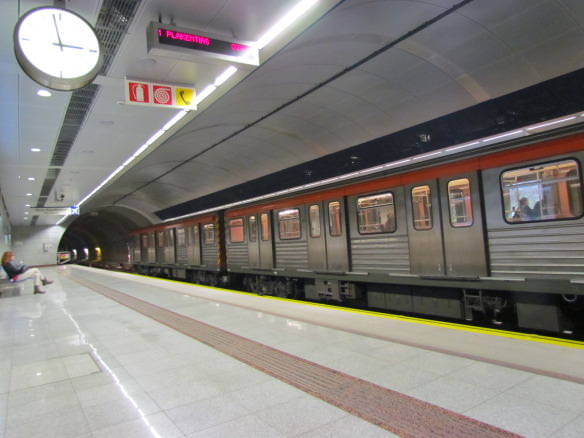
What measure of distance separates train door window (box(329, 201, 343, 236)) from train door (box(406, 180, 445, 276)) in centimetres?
169

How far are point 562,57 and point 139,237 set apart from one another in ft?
73.2

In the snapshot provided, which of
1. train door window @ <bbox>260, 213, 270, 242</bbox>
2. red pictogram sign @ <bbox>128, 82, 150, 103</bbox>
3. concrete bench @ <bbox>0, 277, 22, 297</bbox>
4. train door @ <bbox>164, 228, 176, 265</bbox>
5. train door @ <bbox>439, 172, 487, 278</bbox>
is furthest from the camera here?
train door @ <bbox>164, 228, 176, 265</bbox>

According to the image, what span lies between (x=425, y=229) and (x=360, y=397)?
153 inches

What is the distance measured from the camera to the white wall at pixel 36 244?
104 feet

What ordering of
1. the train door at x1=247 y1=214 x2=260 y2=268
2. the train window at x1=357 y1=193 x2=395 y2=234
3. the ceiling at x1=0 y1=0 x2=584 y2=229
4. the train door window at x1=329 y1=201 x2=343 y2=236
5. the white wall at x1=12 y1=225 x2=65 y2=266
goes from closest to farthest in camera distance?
the ceiling at x1=0 y1=0 x2=584 y2=229 < the train window at x1=357 y1=193 x2=395 y2=234 < the train door window at x1=329 y1=201 x2=343 y2=236 < the train door at x1=247 y1=214 x2=260 y2=268 < the white wall at x1=12 y1=225 x2=65 y2=266

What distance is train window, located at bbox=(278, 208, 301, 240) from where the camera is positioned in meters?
9.17

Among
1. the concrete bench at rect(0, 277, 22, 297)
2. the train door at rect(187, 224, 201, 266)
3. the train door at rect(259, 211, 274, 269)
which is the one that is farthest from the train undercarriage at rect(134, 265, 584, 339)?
the concrete bench at rect(0, 277, 22, 297)

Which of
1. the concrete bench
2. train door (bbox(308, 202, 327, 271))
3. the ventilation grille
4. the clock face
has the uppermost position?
the ventilation grille

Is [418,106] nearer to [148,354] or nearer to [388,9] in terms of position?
[388,9]

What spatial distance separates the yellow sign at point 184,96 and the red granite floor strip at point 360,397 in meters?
3.77

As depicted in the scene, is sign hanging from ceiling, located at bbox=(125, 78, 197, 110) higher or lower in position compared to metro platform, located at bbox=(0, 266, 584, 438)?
higher

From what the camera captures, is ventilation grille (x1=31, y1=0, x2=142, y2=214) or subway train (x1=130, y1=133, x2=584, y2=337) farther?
subway train (x1=130, y1=133, x2=584, y2=337)

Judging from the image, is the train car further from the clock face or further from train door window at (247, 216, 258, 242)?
the clock face

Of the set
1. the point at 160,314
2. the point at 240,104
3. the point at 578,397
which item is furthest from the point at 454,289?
the point at 240,104
